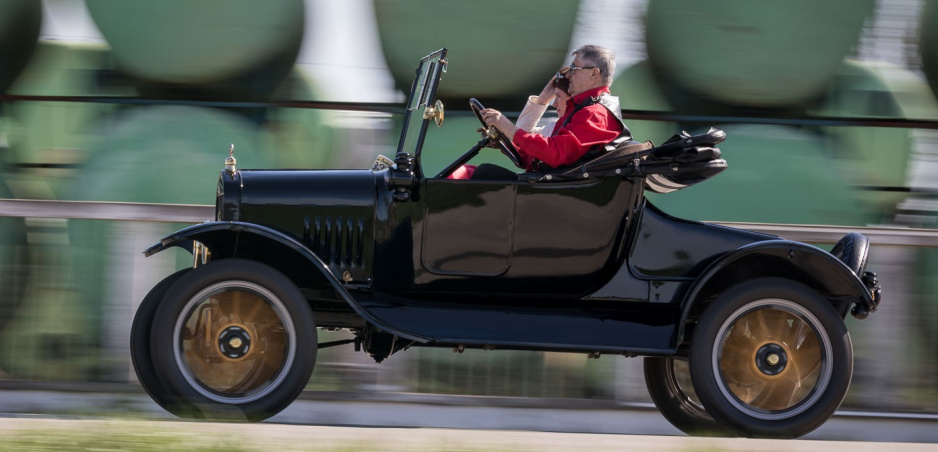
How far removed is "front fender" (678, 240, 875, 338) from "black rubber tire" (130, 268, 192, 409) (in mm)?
1719

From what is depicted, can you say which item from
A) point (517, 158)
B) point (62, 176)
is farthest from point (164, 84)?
point (517, 158)

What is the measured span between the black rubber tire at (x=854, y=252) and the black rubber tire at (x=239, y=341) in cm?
190

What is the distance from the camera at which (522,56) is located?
217 inches

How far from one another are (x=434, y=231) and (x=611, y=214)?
601mm

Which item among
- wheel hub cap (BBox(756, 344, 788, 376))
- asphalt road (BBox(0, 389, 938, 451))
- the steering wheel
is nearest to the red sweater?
the steering wheel

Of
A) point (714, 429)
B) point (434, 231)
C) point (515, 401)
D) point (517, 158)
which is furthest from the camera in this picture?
point (515, 401)

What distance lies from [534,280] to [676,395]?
1047 millimetres

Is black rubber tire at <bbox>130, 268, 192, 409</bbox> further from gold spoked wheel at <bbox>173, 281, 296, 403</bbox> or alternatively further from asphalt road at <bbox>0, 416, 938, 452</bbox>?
asphalt road at <bbox>0, 416, 938, 452</bbox>

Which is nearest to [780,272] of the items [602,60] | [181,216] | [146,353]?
[602,60]

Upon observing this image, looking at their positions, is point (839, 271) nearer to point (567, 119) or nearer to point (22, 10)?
point (567, 119)

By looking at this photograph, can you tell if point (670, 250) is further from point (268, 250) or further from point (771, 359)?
point (268, 250)

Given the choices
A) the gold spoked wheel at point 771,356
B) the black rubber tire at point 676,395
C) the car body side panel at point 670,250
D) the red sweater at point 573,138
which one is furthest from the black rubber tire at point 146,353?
the black rubber tire at point 676,395

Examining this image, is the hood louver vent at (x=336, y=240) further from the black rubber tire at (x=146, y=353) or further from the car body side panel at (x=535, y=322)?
the black rubber tire at (x=146, y=353)

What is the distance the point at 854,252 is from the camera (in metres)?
4.23
